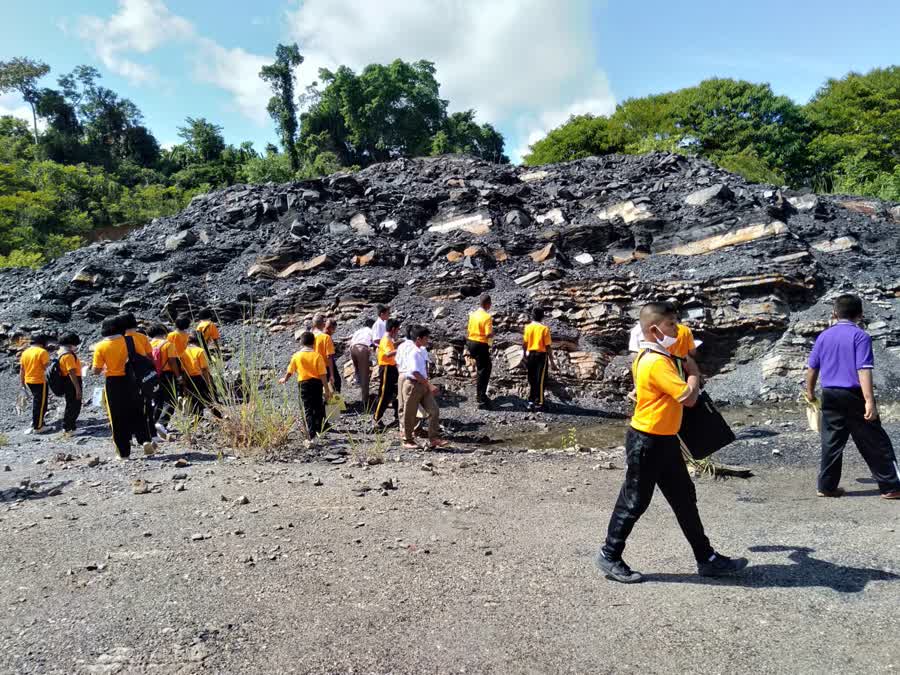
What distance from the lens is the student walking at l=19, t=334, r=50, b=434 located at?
9.09 meters

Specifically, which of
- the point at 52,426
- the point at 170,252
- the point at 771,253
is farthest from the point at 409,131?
the point at 52,426

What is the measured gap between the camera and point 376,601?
331 centimetres

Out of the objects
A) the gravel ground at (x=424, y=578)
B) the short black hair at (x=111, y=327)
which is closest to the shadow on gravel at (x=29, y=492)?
the gravel ground at (x=424, y=578)

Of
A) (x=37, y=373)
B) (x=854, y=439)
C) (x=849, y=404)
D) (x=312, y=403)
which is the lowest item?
(x=854, y=439)

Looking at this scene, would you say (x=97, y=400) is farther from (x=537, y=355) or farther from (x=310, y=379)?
(x=537, y=355)

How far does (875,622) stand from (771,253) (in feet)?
36.8

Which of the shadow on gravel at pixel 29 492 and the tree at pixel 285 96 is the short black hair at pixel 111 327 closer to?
the shadow on gravel at pixel 29 492

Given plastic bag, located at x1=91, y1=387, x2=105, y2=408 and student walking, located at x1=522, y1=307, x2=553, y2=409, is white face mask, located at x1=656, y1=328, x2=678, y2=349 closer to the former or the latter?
student walking, located at x1=522, y1=307, x2=553, y2=409

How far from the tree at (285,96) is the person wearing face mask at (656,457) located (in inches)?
1532

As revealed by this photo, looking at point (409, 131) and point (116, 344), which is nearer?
point (116, 344)

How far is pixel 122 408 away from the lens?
683cm

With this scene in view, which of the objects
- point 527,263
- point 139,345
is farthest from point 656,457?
point 527,263

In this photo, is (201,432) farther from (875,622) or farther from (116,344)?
(875,622)

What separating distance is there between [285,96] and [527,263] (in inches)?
1288
